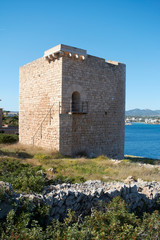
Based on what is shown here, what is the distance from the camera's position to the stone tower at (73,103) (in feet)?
40.1

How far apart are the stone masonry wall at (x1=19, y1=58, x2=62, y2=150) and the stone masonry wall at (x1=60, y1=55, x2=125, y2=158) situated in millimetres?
665

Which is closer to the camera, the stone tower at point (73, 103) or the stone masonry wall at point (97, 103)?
the stone tower at point (73, 103)

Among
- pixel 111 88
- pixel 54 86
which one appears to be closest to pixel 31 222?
pixel 54 86

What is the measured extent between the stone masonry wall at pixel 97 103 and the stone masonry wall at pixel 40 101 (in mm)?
→ 665

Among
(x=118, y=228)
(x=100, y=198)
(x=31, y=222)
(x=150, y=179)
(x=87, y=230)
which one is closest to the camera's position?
(x=87, y=230)

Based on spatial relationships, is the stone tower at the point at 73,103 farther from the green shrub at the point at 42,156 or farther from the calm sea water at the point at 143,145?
the calm sea water at the point at 143,145

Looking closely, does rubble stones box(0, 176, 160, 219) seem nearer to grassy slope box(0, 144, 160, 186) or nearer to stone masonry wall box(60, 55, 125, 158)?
grassy slope box(0, 144, 160, 186)

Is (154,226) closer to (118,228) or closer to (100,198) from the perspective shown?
(118,228)

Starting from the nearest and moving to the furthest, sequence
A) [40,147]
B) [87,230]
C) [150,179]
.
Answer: [87,230] → [150,179] → [40,147]

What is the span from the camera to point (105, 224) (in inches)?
155

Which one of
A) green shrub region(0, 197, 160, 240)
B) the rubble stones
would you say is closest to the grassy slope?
the rubble stones

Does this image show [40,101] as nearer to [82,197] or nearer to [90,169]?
[90,169]

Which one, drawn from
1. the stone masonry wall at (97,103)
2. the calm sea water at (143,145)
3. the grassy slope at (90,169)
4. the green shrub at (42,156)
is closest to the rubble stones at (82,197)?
the grassy slope at (90,169)

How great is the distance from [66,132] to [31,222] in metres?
8.32
